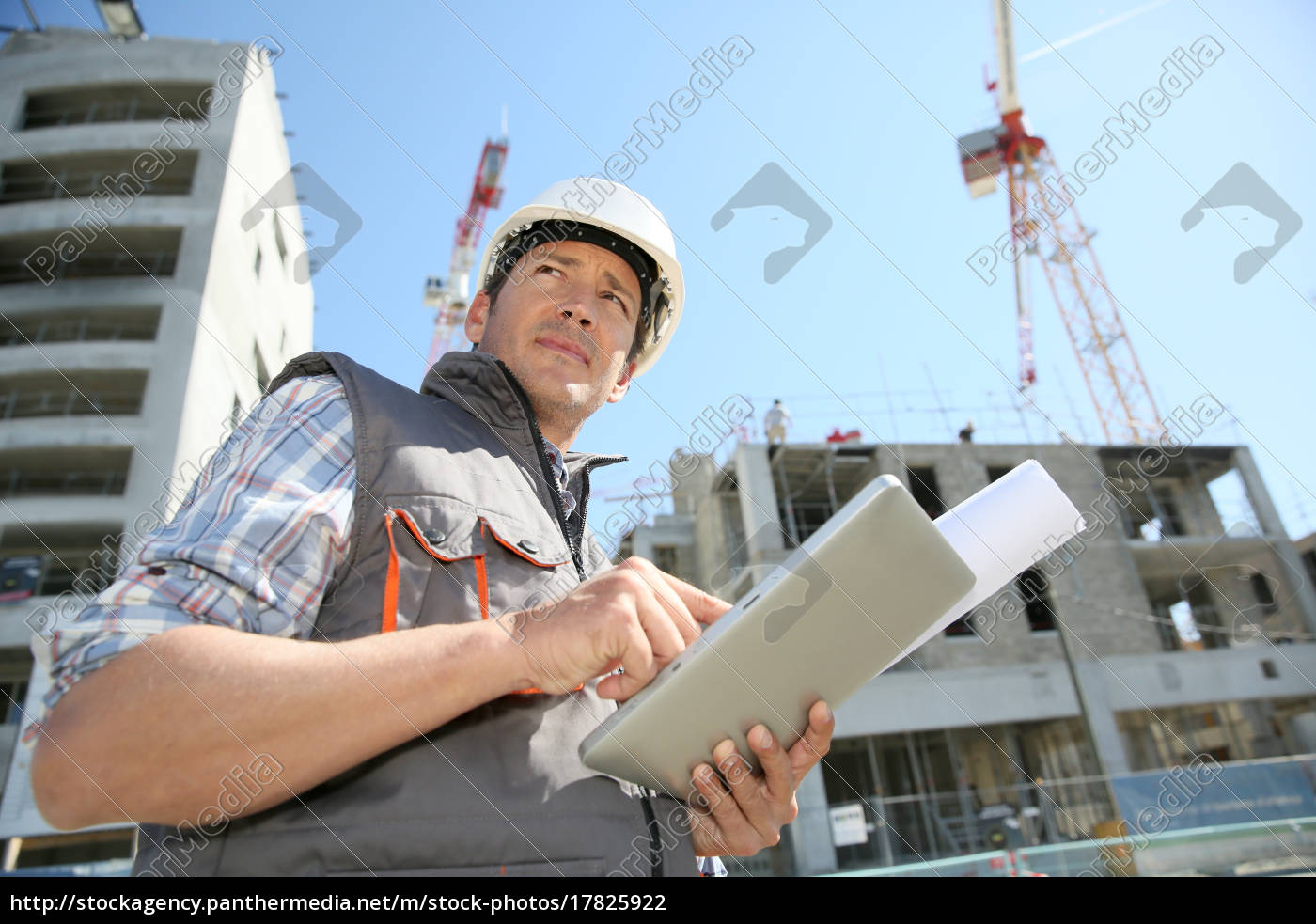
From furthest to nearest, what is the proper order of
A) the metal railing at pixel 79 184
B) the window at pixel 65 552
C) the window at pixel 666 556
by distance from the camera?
the window at pixel 666 556 < the metal railing at pixel 79 184 < the window at pixel 65 552

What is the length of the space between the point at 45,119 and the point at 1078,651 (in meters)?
41.5

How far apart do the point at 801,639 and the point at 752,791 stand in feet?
1.50

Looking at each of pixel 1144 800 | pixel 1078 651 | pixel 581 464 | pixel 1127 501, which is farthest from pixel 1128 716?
pixel 581 464

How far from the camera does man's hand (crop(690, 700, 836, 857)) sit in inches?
47.5

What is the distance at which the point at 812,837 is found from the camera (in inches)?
811

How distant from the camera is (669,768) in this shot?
3.90 feet

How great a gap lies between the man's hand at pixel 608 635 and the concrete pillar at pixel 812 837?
70.0 ft

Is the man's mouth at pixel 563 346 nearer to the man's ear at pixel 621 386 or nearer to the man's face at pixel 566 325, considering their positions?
the man's face at pixel 566 325

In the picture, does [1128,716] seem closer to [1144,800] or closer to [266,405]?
[1144,800]

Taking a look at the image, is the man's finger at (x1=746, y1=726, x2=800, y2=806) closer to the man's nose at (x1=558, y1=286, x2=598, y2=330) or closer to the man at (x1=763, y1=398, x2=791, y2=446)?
the man's nose at (x1=558, y1=286, x2=598, y2=330)

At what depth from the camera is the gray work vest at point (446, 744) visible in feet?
3.18

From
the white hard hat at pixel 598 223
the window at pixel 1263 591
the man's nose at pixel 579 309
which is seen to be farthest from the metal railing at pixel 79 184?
the window at pixel 1263 591

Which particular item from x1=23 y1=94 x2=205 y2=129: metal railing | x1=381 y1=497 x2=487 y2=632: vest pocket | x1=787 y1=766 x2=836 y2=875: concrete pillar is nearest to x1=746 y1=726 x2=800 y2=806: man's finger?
x1=381 y1=497 x2=487 y2=632: vest pocket

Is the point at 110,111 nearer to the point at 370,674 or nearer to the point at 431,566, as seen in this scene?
the point at 431,566
